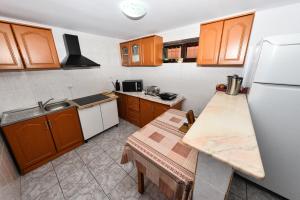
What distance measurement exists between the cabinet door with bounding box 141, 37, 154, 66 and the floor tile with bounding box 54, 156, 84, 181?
225 centimetres

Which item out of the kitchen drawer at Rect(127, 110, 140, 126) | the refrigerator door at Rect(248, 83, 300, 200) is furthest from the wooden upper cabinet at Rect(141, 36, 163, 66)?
the refrigerator door at Rect(248, 83, 300, 200)

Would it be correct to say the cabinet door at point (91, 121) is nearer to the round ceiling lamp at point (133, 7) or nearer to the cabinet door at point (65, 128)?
the cabinet door at point (65, 128)

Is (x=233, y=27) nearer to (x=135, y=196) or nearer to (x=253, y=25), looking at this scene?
(x=253, y=25)

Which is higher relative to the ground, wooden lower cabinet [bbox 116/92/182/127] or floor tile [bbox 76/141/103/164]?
wooden lower cabinet [bbox 116/92/182/127]

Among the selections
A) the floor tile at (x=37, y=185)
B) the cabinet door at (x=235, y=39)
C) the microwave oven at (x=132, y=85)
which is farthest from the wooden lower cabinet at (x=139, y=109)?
the floor tile at (x=37, y=185)

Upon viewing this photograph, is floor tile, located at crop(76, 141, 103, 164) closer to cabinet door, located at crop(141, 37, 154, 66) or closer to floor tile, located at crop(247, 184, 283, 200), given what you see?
cabinet door, located at crop(141, 37, 154, 66)

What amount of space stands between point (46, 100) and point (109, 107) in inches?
44.0

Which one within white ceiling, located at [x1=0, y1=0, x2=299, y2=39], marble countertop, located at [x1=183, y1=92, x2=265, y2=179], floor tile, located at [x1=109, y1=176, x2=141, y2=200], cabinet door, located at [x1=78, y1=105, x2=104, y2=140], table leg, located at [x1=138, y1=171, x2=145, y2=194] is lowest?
floor tile, located at [x1=109, y1=176, x2=141, y2=200]

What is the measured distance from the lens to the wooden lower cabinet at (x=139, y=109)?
7.77ft

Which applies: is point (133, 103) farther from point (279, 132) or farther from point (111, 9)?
point (279, 132)

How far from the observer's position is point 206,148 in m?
0.61

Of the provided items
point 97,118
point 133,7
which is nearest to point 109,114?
point 97,118

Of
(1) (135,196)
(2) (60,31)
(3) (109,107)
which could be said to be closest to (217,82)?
(1) (135,196)

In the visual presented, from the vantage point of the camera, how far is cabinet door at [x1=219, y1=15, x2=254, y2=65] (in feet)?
4.69
